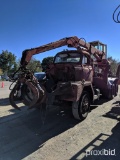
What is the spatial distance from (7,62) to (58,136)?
56.2 metres

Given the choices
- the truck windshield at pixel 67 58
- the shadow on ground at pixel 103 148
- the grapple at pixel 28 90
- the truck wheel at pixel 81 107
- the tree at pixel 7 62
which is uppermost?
the tree at pixel 7 62

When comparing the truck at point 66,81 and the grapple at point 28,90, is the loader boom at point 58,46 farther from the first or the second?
the grapple at point 28,90

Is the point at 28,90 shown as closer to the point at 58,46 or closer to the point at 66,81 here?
the point at 66,81

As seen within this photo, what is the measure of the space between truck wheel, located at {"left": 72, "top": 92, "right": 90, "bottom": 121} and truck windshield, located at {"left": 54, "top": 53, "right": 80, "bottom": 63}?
154 cm

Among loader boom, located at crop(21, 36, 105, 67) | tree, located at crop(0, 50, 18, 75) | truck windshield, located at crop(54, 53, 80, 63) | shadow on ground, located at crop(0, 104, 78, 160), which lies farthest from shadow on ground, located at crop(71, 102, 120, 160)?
tree, located at crop(0, 50, 18, 75)

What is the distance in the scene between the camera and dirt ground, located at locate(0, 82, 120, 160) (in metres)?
4.32

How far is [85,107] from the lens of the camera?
23.3ft

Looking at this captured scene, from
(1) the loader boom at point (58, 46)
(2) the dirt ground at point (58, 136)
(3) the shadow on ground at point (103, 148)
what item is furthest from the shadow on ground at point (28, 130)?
(1) the loader boom at point (58, 46)

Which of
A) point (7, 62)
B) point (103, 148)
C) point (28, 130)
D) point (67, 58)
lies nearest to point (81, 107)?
point (28, 130)

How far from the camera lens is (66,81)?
709 centimetres

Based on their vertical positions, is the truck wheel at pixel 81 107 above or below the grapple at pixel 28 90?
below

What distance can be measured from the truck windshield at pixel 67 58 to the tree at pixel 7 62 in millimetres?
50797

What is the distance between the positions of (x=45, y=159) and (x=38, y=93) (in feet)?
6.27

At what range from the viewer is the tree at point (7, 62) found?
57438 mm
